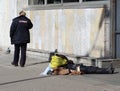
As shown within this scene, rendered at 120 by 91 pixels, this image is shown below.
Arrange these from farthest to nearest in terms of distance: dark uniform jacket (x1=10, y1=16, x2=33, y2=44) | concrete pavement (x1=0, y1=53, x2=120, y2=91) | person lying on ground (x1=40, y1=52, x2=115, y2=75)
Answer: dark uniform jacket (x1=10, y1=16, x2=33, y2=44)
person lying on ground (x1=40, y1=52, x2=115, y2=75)
concrete pavement (x1=0, y1=53, x2=120, y2=91)

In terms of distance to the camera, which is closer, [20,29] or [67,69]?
A: [67,69]

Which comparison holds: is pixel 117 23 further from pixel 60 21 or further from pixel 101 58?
pixel 60 21

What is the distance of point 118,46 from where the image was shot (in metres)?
15.3

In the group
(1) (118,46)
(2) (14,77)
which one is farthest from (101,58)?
(2) (14,77)

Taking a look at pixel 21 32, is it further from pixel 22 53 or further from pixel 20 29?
pixel 22 53

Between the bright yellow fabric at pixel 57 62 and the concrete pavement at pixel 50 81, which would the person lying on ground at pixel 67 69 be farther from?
the concrete pavement at pixel 50 81

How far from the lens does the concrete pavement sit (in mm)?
11602

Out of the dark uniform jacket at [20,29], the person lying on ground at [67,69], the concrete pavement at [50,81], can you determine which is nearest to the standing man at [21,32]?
the dark uniform jacket at [20,29]

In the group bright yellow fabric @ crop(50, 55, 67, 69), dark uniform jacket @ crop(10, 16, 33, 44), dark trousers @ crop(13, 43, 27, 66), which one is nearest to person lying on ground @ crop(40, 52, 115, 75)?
bright yellow fabric @ crop(50, 55, 67, 69)

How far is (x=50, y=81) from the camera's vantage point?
12680 millimetres

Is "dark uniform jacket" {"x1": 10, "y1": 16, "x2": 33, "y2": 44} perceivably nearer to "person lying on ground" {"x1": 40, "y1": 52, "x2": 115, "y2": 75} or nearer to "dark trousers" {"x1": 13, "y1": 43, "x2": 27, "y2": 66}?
"dark trousers" {"x1": 13, "y1": 43, "x2": 27, "y2": 66}

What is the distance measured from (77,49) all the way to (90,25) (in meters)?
1.13

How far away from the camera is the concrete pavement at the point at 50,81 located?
11602mm

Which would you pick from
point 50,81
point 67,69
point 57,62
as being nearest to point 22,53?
point 57,62
